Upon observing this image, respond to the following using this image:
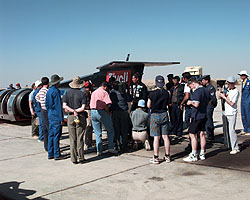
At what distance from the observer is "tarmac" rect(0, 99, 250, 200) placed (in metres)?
4.20

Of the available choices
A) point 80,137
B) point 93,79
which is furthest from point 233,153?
point 93,79

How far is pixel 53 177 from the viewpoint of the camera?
5074mm

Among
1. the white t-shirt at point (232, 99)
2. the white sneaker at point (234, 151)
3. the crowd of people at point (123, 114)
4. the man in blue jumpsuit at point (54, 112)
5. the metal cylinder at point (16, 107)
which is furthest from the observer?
the metal cylinder at point (16, 107)

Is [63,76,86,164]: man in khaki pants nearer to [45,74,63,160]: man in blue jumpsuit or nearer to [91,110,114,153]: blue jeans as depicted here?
[45,74,63,160]: man in blue jumpsuit

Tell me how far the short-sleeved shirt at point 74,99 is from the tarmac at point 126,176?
1.20m

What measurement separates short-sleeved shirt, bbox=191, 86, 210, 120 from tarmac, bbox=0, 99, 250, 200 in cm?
93

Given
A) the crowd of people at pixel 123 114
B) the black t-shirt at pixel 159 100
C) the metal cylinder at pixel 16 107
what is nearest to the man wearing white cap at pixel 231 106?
the crowd of people at pixel 123 114

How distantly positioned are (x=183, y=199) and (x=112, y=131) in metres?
2.95

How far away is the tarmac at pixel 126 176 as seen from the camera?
13.8ft

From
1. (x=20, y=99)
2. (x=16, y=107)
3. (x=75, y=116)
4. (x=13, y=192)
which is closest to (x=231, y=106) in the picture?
(x=75, y=116)

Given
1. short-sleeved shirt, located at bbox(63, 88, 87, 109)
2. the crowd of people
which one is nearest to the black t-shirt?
the crowd of people

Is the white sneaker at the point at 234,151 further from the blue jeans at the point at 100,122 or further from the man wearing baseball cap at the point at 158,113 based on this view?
the blue jeans at the point at 100,122

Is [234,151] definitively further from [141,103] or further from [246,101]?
[246,101]

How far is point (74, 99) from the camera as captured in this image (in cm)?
585
